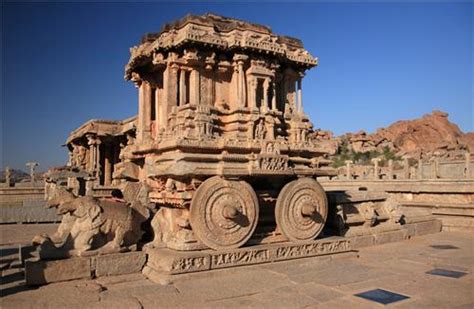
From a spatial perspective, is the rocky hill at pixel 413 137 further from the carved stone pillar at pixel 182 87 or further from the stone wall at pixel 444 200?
the carved stone pillar at pixel 182 87

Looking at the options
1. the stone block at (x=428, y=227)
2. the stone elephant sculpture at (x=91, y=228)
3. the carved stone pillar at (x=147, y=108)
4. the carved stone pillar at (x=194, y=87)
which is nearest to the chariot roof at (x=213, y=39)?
the carved stone pillar at (x=147, y=108)

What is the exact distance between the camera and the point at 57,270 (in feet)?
17.6

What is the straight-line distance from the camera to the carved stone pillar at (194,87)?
9.98 metres

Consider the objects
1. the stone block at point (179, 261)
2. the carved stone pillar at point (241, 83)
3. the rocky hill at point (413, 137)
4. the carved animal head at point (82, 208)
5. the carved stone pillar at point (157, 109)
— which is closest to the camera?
the stone block at point (179, 261)

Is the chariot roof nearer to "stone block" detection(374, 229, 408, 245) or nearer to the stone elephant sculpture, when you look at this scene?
the stone elephant sculpture

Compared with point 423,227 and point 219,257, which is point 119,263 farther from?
point 423,227

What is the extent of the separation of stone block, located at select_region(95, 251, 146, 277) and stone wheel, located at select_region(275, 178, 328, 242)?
7.74ft

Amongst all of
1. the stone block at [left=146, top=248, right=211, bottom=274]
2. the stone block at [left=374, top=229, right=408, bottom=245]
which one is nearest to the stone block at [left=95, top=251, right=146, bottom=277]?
the stone block at [left=146, top=248, right=211, bottom=274]

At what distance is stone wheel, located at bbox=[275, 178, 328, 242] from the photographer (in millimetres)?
6816

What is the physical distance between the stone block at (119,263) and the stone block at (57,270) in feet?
0.45

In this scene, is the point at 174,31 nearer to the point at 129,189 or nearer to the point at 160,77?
the point at 160,77

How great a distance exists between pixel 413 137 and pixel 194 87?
67.8 meters

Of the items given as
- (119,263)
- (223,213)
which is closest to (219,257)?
(223,213)

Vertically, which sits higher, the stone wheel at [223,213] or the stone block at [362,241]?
the stone wheel at [223,213]
